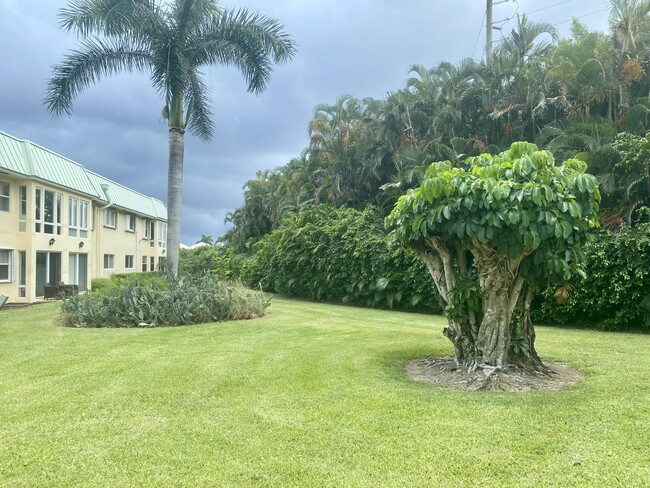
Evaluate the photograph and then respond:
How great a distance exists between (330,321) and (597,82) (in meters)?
10.9

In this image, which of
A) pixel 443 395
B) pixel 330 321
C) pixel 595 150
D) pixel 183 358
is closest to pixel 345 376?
pixel 443 395

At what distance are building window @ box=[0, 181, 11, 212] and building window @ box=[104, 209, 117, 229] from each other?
8459 mm

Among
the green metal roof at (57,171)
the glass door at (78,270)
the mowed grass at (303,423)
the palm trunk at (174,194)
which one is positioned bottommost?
the mowed grass at (303,423)

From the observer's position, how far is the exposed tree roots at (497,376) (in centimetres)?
512

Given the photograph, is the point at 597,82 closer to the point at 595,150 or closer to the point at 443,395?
the point at 595,150

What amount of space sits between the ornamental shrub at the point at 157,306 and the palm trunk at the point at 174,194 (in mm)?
1452

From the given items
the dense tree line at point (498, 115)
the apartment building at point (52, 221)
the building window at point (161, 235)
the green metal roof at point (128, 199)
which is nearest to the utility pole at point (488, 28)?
the dense tree line at point (498, 115)

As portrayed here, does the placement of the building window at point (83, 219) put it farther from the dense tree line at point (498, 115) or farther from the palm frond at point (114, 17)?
the palm frond at point (114, 17)

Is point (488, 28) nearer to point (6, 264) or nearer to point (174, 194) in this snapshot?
point (174, 194)

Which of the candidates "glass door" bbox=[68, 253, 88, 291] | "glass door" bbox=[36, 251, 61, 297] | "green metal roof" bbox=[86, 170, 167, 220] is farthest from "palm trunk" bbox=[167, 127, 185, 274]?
"green metal roof" bbox=[86, 170, 167, 220]

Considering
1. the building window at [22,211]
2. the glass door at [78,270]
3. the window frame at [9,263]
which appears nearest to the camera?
the window frame at [9,263]

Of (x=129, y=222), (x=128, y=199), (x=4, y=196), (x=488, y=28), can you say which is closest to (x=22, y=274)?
(x=4, y=196)

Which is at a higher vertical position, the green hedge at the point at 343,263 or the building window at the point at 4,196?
the building window at the point at 4,196

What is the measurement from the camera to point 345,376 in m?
5.64
